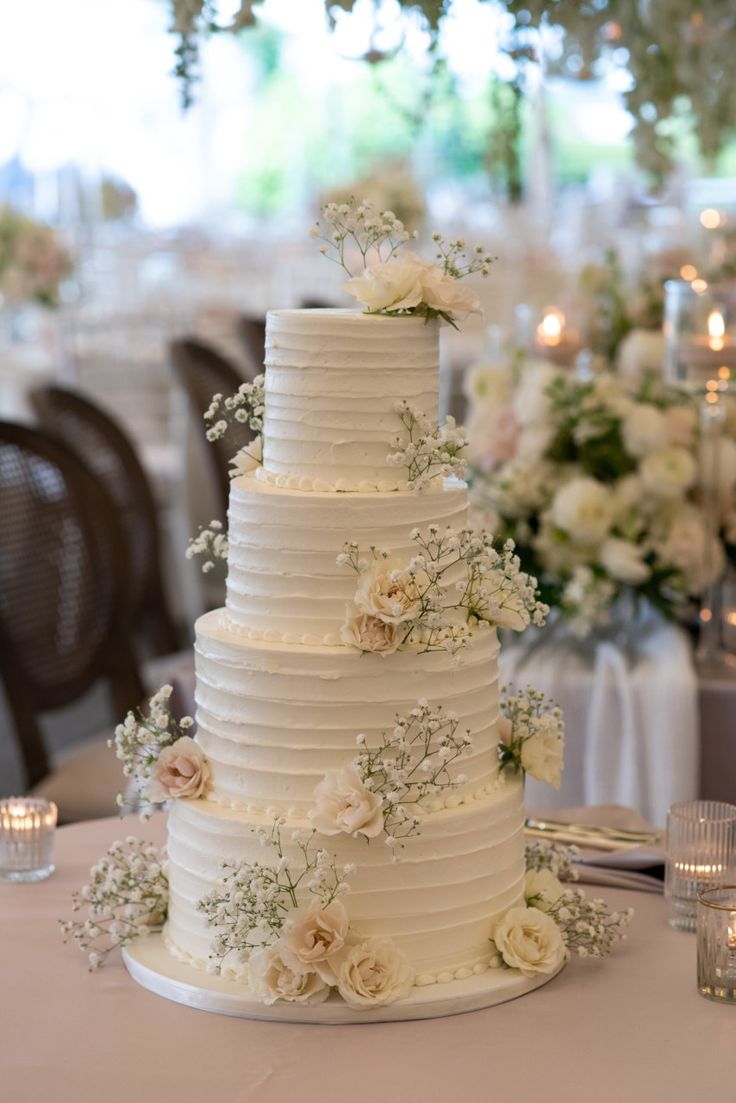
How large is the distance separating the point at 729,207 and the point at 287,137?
22.7 feet

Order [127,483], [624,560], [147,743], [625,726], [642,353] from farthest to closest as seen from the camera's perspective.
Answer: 1. [127,483]
2. [642,353]
3. [624,560]
4. [625,726]
5. [147,743]

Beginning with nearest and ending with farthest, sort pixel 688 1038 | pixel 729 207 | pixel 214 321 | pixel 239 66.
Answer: pixel 688 1038 → pixel 214 321 → pixel 729 207 → pixel 239 66

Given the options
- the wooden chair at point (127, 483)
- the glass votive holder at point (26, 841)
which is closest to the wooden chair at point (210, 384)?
the wooden chair at point (127, 483)

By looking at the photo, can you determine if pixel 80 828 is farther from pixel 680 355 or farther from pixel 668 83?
pixel 668 83

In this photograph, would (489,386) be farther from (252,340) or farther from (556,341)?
(252,340)

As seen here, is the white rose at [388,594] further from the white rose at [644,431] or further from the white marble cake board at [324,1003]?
the white rose at [644,431]

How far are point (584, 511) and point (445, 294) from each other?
1.57 m

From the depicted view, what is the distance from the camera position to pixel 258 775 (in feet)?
5.24

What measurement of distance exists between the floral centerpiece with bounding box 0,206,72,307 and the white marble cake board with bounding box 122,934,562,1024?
5945mm

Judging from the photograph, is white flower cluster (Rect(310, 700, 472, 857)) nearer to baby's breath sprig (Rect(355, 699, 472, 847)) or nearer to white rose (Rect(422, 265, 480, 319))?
baby's breath sprig (Rect(355, 699, 472, 847))

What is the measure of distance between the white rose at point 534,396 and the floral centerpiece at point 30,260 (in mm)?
4360

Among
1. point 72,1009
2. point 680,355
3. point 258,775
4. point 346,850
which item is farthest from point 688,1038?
point 680,355

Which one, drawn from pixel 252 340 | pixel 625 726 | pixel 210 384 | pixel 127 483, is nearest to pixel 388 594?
pixel 625 726

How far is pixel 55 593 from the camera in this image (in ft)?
11.6
